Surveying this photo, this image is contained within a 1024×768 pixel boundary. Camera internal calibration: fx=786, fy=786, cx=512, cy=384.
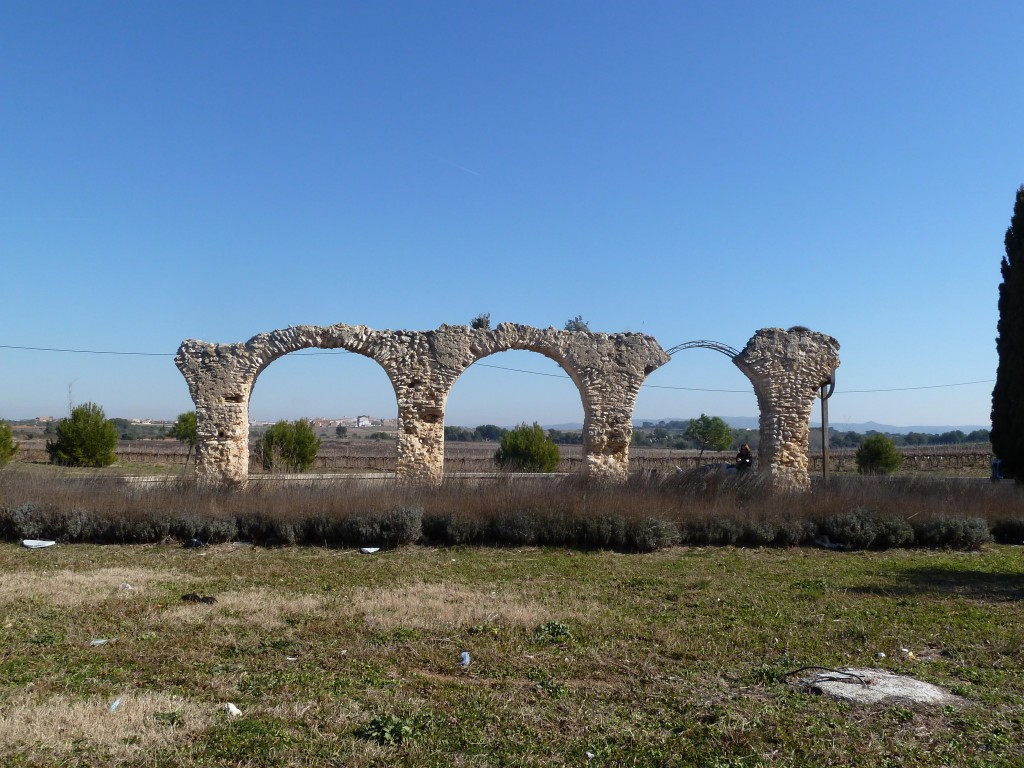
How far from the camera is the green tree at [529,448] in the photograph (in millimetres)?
21578

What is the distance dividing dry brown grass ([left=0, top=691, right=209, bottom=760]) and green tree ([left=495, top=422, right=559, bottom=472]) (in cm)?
1712

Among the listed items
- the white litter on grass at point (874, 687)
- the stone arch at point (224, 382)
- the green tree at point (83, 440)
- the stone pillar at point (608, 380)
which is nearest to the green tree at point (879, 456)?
the stone pillar at point (608, 380)

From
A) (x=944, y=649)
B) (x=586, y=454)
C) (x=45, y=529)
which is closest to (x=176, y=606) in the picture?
(x=45, y=529)

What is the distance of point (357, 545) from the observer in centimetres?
1041

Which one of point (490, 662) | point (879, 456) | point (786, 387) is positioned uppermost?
point (786, 387)

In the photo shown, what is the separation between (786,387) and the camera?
14.2m

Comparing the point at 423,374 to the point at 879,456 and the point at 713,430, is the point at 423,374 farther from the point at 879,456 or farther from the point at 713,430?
the point at 713,430

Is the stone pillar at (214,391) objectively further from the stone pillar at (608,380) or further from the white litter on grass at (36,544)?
the stone pillar at (608,380)

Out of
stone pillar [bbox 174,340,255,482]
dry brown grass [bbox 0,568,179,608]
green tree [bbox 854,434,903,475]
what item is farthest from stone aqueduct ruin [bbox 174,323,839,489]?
green tree [bbox 854,434,903,475]

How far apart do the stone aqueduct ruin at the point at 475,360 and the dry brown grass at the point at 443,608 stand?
5.62 m

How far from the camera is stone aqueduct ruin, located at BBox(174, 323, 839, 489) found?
13.1 m

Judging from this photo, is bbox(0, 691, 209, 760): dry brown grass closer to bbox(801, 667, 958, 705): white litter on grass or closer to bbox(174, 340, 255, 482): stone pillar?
bbox(801, 667, 958, 705): white litter on grass

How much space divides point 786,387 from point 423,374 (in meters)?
6.53

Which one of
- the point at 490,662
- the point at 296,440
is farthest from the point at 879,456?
the point at 490,662
